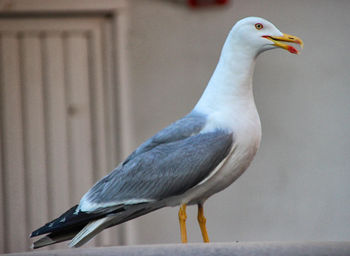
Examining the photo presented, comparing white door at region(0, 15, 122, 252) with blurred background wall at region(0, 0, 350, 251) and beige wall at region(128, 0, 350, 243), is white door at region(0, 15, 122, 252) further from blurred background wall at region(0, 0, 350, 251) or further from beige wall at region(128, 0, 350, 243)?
beige wall at region(128, 0, 350, 243)

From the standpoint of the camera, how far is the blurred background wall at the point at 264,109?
13.9ft

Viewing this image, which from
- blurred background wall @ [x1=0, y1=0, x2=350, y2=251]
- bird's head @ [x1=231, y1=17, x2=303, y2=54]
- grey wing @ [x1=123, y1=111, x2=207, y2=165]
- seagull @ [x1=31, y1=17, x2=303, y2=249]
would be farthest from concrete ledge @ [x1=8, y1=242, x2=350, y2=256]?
blurred background wall @ [x1=0, y1=0, x2=350, y2=251]

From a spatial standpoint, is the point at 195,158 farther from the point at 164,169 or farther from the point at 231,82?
the point at 231,82

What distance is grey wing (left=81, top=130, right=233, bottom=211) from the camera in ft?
7.83

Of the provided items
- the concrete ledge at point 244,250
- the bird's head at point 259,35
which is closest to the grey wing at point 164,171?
the bird's head at point 259,35

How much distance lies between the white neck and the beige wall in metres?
1.74

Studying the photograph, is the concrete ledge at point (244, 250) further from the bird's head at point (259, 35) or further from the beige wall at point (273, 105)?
the beige wall at point (273, 105)

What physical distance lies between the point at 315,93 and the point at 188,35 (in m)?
0.70

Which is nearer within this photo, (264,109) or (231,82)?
Result: (231,82)

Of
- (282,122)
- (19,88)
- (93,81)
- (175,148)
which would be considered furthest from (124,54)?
(175,148)

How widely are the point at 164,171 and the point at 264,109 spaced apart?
1.89m

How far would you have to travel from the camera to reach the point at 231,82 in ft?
8.10

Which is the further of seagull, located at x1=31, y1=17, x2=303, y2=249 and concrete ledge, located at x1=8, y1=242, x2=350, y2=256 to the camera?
seagull, located at x1=31, y1=17, x2=303, y2=249

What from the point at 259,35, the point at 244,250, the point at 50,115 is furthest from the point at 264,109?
the point at 244,250
